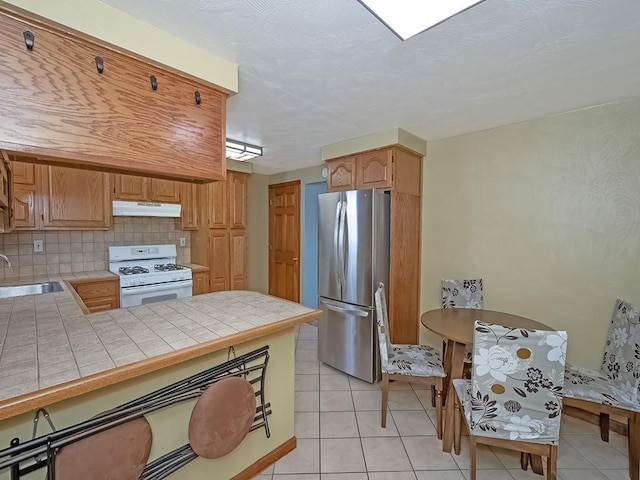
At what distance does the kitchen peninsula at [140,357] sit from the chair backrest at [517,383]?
941 millimetres

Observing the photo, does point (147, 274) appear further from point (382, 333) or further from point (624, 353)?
point (624, 353)

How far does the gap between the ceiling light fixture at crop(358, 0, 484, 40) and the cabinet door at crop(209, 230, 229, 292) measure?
3382 mm

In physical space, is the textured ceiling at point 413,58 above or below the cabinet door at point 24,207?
above

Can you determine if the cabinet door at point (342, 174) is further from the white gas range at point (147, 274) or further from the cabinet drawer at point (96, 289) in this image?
the cabinet drawer at point (96, 289)

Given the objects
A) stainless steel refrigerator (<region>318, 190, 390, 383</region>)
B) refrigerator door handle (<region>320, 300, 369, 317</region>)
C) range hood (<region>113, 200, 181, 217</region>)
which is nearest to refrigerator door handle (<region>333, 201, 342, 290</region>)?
stainless steel refrigerator (<region>318, 190, 390, 383</region>)

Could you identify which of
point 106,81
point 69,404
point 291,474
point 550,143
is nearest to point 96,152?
point 106,81

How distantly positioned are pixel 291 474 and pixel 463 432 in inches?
49.4

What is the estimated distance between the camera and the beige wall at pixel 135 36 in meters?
1.11

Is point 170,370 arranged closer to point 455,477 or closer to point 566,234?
point 455,477

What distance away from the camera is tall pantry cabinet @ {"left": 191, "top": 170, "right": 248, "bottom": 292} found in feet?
12.8

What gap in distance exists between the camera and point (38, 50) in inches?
43.6

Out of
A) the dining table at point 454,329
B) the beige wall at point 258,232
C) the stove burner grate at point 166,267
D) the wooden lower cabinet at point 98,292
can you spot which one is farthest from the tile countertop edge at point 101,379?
the beige wall at point 258,232

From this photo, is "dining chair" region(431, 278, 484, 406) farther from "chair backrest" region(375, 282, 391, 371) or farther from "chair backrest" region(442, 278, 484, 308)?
"chair backrest" region(375, 282, 391, 371)

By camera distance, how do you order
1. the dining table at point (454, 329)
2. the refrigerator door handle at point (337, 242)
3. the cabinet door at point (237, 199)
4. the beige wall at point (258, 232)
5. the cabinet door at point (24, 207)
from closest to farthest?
1. the dining table at point (454, 329)
2. the cabinet door at point (24, 207)
3. the refrigerator door handle at point (337, 242)
4. the cabinet door at point (237, 199)
5. the beige wall at point (258, 232)
